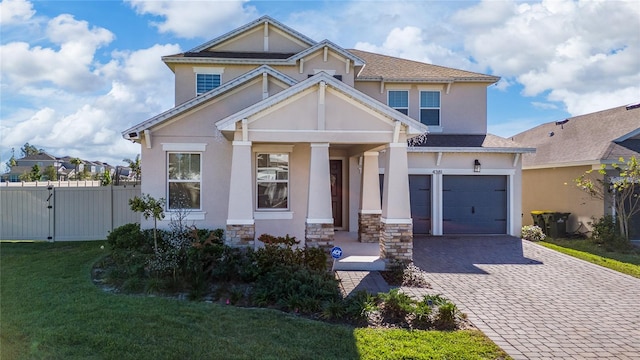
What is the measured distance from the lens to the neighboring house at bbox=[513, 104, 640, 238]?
1514 cm

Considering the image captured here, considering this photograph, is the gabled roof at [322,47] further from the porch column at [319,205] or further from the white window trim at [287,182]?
the porch column at [319,205]

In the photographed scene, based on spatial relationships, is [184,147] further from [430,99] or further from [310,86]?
[430,99]

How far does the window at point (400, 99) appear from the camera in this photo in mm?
15859

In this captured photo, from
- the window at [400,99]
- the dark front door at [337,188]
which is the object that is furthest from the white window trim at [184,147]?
the window at [400,99]

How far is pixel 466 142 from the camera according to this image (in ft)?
49.8

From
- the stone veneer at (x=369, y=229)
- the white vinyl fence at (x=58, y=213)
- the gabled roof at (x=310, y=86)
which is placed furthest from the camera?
the white vinyl fence at (x=58, y=213)

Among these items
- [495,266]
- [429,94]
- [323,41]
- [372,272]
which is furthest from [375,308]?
[429,94]

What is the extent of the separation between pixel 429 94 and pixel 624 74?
828 centimetres

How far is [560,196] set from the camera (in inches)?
663

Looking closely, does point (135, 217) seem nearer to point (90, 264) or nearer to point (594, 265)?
point (90, 264)

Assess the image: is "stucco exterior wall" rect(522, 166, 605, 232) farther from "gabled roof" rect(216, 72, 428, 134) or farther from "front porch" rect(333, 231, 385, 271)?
"gabled roof" rect(216, 72, 428, 134)

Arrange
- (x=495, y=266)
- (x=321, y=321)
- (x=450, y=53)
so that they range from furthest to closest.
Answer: (x=450, y=53)
(x=495, y=266)
(x=321, y=321)

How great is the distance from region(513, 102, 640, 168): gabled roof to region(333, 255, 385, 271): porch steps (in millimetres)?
11467

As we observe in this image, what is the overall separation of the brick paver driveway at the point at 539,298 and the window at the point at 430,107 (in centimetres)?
602
